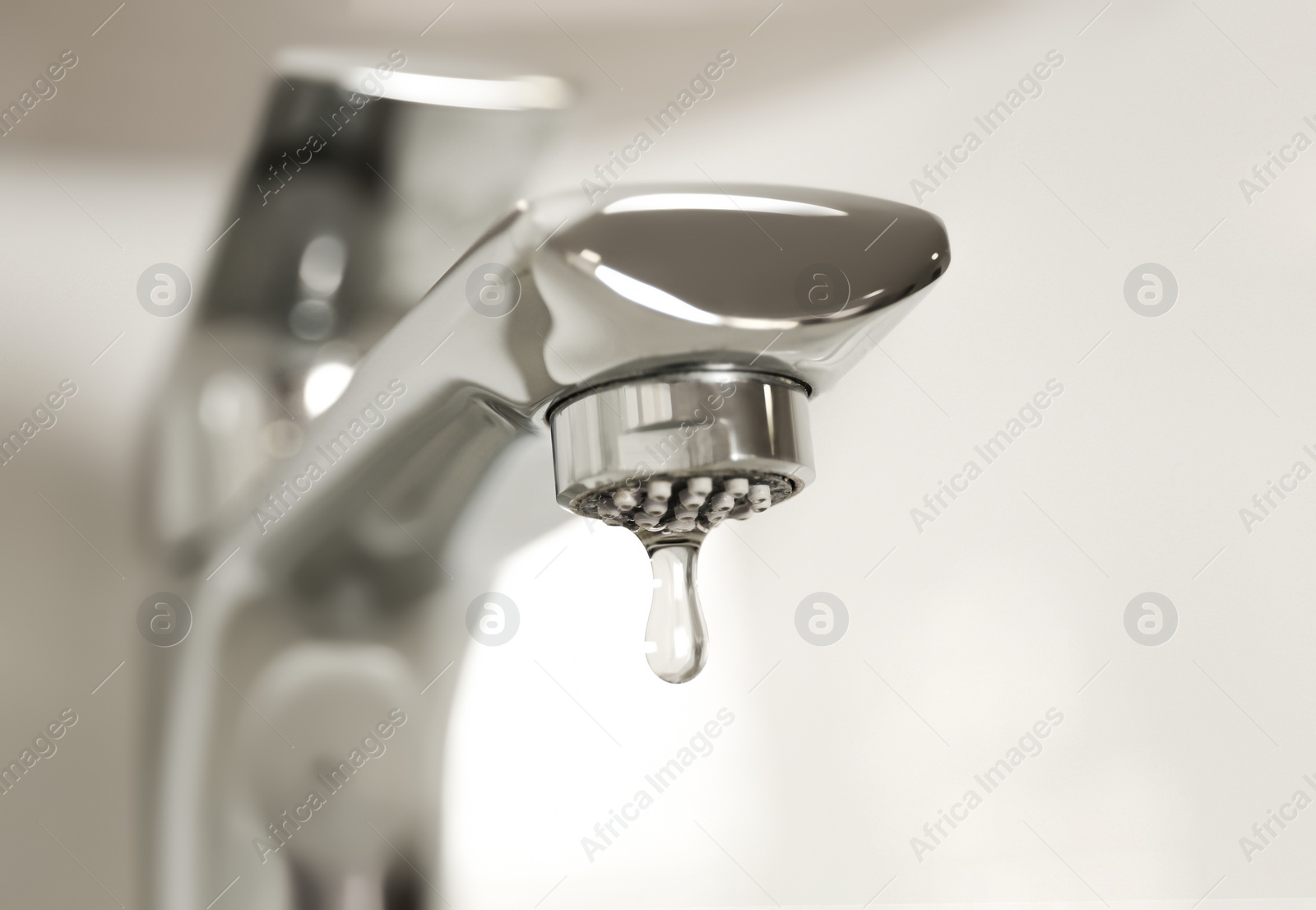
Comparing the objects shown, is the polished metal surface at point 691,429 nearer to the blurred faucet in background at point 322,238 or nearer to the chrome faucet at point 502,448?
the chrome faucet at point 502,448

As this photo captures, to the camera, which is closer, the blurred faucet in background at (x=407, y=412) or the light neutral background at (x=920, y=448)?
the blurred faucet in background at (x=407, y=412)

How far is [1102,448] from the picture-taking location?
526mm

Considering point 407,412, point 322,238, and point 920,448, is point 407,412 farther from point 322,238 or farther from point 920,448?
point 920,448

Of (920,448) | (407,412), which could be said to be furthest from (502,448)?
(920,448)

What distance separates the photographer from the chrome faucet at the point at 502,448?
→ 234mm

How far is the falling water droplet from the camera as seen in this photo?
0.30 meters

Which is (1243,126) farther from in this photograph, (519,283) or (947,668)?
(519,283)

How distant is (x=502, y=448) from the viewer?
12.8 inches

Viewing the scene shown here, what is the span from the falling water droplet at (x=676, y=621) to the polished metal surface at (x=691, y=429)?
47 mm

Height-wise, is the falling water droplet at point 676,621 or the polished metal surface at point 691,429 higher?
the polished metal surface at point 691,429

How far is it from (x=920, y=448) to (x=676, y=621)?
0.85 feet

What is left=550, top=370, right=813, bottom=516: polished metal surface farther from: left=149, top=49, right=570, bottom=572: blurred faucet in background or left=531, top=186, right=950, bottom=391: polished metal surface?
left=149, top=49, right=570, bottom=572: blurred faucet in background

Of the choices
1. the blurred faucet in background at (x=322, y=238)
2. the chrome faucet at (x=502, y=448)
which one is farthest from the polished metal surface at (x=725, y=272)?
the blurred faucet in background at (x=322, y=238)

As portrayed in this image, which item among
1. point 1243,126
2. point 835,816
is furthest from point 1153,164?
point 835,816
